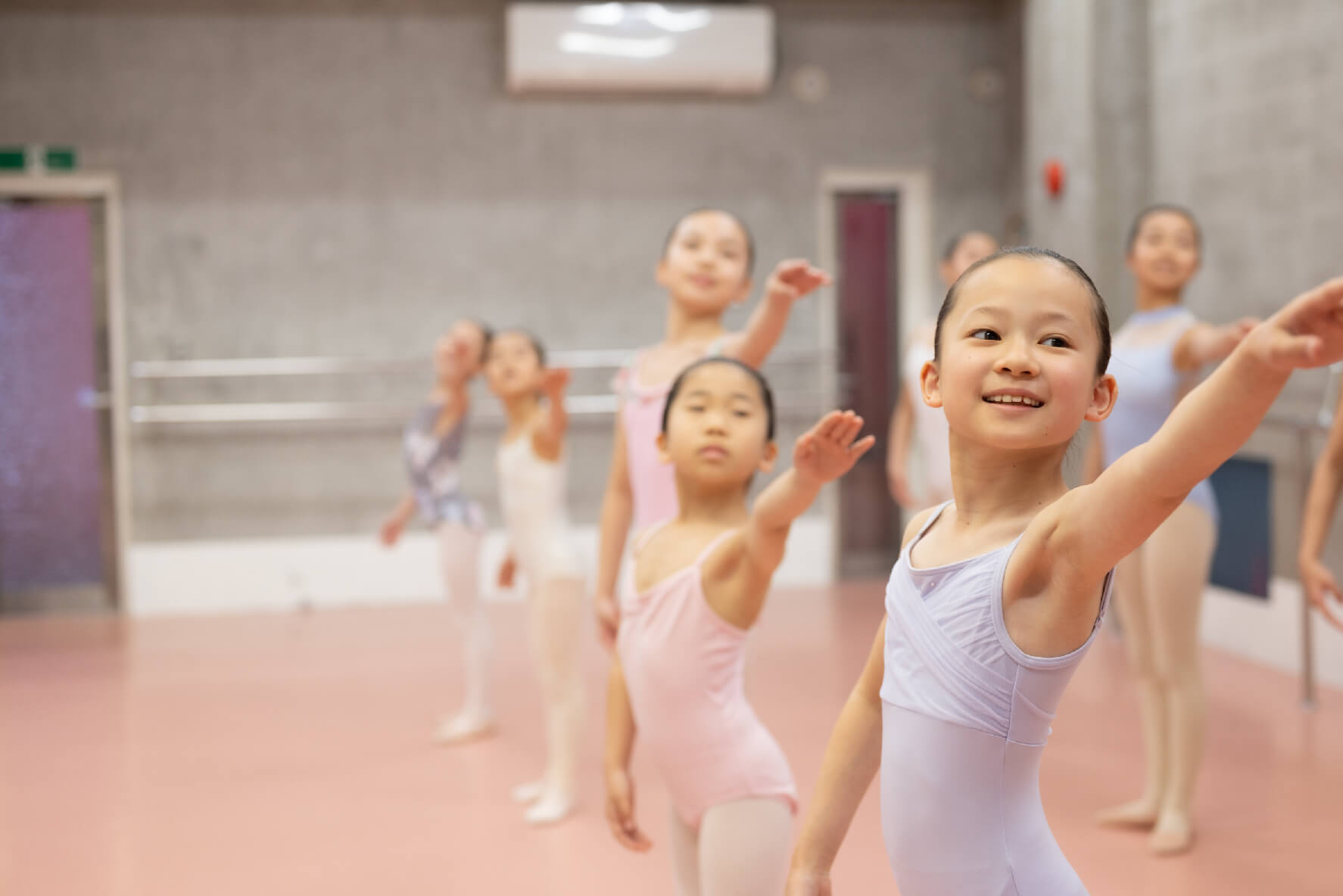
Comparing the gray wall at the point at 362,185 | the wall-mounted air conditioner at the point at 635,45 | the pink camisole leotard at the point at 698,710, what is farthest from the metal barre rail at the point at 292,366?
the pink camisole leotard at the point at 698,710

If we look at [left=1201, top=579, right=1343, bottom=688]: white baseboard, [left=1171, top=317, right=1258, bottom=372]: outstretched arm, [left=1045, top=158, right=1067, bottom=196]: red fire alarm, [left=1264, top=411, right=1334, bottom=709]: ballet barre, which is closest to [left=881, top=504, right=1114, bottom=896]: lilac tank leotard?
[left=1171, top=317, right=1258, bottom=372]: outstretched arm

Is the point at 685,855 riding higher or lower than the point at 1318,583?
lower

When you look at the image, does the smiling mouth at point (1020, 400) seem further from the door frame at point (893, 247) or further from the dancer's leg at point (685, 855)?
the door frame at point (893, 247)

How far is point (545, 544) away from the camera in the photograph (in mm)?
3502

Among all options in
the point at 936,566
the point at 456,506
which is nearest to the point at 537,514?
the point at 456,506

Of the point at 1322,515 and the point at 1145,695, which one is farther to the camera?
the point at 1145,695

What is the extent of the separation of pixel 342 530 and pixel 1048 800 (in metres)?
4.56

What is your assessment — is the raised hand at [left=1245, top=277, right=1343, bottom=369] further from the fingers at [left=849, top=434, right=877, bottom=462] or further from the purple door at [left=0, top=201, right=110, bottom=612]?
the purple door at [left=0, top=201, right=110, bottom=612]

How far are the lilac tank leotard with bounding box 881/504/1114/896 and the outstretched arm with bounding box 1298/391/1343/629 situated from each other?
1535 millimetres

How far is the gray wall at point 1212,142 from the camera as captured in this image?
15.0 ft

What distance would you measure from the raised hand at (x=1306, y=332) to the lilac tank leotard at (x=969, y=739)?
0.33m

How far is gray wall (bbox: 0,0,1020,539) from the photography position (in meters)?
6.69

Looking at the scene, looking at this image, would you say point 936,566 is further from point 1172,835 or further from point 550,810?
point 550,810

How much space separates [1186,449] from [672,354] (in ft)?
5.36
